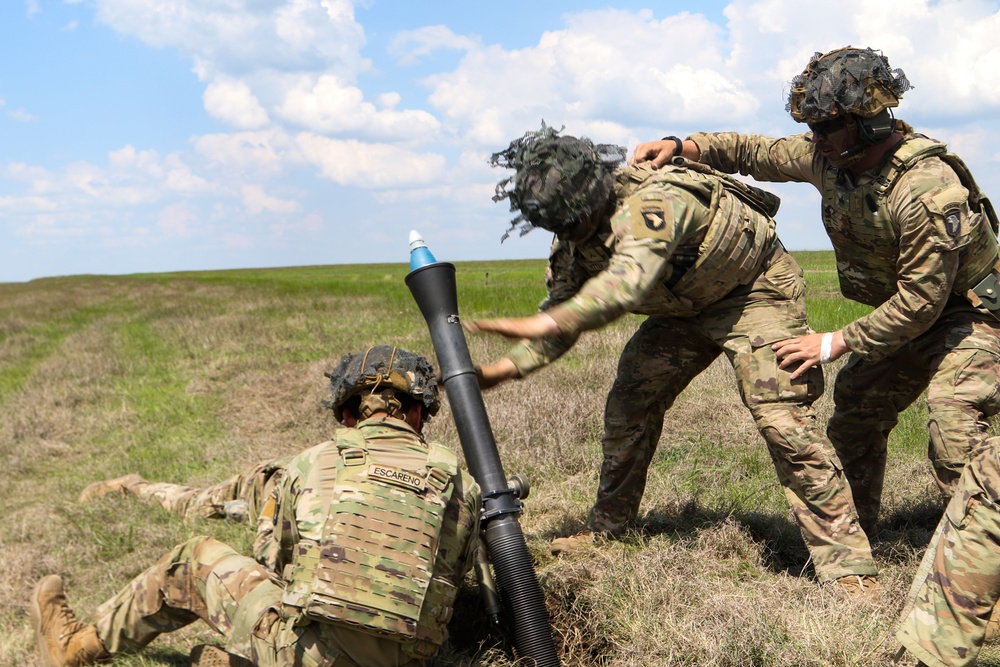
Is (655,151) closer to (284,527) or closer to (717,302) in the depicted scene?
(717,302)

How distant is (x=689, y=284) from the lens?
432cm

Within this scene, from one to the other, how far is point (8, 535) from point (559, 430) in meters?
4.12

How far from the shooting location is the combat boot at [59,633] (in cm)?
423

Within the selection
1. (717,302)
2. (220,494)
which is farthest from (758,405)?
(220,494)

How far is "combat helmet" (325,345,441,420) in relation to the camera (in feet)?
12.3

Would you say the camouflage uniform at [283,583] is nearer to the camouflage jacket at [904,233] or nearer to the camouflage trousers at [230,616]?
the camouflage trousers at [230,616]

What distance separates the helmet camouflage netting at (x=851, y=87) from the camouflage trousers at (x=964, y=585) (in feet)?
5.70

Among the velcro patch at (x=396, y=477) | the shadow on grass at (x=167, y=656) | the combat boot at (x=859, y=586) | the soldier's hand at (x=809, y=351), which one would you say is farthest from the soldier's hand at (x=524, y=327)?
the shadow on grass at (x=167, y=656)

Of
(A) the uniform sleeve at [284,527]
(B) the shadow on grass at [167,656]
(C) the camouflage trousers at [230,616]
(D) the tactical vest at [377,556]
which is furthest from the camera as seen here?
(B) the shadow on grass at [167,656]

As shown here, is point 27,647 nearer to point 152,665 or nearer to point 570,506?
point 152,665

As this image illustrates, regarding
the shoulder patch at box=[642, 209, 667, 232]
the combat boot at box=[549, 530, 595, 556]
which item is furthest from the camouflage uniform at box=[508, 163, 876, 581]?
the combat boot at box=[549, 530, 595, 556]

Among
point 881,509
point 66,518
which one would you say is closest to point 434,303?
point 881,509

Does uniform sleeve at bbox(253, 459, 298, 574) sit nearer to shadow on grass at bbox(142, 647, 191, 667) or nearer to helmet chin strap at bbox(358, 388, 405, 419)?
helmet chin strap at bbox(358, 388, 405, 419)

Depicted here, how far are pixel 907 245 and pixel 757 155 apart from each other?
3.86 ft
